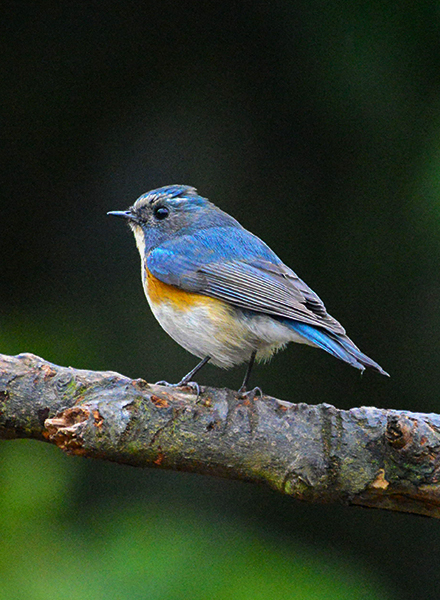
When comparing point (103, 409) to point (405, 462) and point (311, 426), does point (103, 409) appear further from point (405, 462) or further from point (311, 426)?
point (405, 462)

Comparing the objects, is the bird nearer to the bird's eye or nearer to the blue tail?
the blue tail

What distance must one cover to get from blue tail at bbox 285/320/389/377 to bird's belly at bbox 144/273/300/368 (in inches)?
4.8

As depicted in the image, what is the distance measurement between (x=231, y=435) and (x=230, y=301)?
0.76 m

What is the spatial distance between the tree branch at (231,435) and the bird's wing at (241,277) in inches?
20.3

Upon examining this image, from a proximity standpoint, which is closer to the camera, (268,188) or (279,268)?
(279,268)

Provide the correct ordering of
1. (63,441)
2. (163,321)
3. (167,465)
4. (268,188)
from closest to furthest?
(63,441)
(167,465)
(163,321)
(268,188)

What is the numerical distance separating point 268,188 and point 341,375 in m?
1.20

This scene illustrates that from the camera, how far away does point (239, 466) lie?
104 inches

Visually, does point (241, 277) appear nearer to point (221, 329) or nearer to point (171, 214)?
point (221, 329)

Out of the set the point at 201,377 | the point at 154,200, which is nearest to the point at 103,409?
the point at 154,200

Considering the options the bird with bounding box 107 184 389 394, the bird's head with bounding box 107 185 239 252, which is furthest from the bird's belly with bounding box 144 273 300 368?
the bird's head with bounding box 107 185 239 252

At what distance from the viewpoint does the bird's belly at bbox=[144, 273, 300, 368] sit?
326cm

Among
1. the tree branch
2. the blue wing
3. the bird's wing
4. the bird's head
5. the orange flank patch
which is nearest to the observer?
the tree branch

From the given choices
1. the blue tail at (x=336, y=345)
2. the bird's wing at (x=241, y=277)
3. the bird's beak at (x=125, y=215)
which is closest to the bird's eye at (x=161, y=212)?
the bird's beak at (x=125, y=215)
